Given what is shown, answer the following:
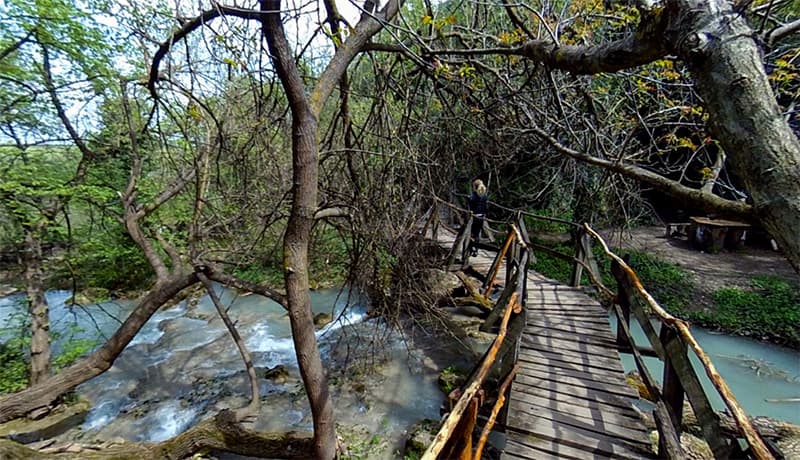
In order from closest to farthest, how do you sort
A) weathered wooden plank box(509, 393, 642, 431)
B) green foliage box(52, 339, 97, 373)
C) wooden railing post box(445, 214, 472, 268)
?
1. weathered wooden plank box(509, 393, 642, 431)
2. green foliage box(52, 339, 97, 373)
3. wooden railing post box(445, 214, 472, 268)

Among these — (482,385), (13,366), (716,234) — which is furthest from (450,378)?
(716,234)

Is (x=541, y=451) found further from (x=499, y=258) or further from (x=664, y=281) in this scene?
(x=664, y=281)

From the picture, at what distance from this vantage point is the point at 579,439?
268cm

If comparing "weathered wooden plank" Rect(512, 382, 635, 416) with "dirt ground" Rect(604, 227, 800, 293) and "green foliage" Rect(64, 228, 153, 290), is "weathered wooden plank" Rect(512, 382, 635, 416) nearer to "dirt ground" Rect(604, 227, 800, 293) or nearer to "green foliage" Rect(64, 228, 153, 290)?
"dirt ground" Rect(604, 227, 800, 293)

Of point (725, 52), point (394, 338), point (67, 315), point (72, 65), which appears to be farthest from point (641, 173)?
point (67, 315)

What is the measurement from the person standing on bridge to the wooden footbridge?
Answer: 8.72 feet

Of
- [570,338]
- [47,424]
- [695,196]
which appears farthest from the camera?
[47,424]

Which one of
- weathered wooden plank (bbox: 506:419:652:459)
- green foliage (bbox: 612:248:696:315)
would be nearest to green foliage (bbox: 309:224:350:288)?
weathered wooden plank (bbox: 506:419:652:459)

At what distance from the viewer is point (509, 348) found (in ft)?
9.46

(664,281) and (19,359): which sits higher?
(664,281)

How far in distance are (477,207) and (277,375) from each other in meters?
5.23

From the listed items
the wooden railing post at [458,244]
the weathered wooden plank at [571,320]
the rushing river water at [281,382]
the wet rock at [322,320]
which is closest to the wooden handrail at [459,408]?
the rushing river water at [281,382]

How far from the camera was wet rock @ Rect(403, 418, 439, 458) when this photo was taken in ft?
15.1

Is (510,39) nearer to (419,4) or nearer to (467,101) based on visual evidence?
(467,101)
